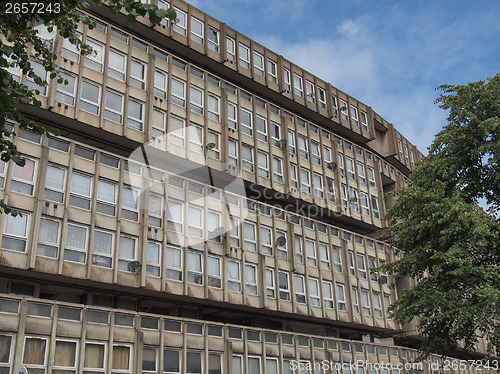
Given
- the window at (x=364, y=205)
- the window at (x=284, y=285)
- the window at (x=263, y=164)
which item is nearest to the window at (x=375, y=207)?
the window at (x=364, y=205)

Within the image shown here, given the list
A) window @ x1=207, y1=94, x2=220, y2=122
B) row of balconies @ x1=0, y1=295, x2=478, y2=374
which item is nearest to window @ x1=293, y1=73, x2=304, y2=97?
window @ x1=207, y1=94, x2=220, y2=122

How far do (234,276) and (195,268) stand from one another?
2.57m

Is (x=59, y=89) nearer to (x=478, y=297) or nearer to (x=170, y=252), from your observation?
(x=170, y=252)

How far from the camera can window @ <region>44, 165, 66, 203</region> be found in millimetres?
24141

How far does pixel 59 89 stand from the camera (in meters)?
26.7

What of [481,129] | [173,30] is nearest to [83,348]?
[481,129]

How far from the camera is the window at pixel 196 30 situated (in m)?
35.5

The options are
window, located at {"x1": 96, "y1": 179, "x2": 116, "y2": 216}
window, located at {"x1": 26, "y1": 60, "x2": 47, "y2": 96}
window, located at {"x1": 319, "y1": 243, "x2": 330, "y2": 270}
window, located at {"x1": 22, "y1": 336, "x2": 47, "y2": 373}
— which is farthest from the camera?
window, located at {"x1": 319, "y1": 243, "x2": 330, "y2": 270}

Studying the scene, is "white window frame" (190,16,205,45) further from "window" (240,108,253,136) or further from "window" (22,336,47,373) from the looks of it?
"window" (22,336,47,373)

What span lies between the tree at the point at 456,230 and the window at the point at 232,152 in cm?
1273

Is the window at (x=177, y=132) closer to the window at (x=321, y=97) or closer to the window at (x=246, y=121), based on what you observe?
the window at (x=246, y=121)

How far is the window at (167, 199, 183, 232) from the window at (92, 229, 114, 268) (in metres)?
3.29

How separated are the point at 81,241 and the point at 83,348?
4.74 metres

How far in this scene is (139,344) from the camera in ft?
76.8
